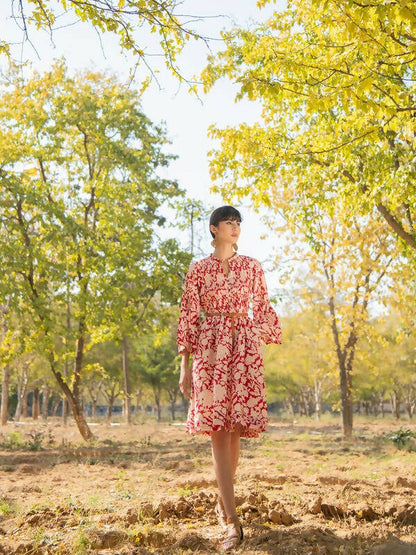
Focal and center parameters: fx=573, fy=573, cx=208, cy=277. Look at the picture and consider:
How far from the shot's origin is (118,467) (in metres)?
8.44

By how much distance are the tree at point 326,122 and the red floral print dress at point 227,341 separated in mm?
1917

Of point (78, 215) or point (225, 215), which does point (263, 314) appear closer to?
point (225, 215)

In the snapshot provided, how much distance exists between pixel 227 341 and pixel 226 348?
2.0 inches

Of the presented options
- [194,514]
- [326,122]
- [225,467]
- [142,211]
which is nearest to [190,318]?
[225,467]

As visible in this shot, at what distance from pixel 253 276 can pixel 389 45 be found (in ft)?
13.8

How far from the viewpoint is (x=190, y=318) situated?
13.7 feet

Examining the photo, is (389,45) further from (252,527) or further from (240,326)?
(252,527)

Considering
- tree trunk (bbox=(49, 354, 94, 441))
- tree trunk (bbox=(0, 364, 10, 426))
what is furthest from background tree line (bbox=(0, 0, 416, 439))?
tree trunk (bbox=(0, 364, 10, 426))

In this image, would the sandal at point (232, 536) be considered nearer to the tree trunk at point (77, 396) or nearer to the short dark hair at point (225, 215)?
the short dark hair at point (225, 215)

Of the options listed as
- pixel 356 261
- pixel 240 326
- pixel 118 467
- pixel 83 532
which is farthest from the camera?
pixel 356 261

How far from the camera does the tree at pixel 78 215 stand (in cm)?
1230

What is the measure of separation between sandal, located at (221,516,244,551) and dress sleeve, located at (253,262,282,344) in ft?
4.24

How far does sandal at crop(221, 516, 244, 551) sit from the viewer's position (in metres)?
3.51

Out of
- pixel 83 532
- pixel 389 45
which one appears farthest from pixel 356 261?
pixel 83 532
